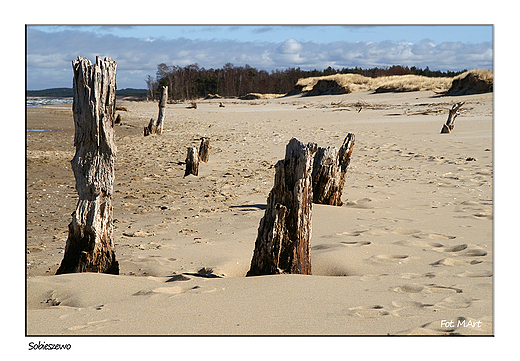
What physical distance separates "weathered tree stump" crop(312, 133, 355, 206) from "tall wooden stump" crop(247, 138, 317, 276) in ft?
8.62

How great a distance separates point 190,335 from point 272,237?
4.78 feet

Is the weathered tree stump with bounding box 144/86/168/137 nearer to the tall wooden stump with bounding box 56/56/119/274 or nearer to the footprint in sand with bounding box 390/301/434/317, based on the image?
the tall wooden stump with bounding box 56/56/119/274

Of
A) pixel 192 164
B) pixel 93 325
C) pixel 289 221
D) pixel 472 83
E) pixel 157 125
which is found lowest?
pixel 93 325

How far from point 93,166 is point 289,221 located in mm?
1874

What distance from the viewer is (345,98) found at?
4303 cm

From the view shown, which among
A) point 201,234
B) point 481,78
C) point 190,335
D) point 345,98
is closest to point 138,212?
point 201,234

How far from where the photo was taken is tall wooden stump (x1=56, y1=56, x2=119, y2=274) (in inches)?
154

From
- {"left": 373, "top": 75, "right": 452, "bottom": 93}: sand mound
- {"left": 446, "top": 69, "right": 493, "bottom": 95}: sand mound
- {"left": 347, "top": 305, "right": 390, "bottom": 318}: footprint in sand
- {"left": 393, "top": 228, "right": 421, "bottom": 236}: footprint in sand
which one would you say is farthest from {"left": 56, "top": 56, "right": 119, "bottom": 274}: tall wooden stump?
{"left": 373, "top": 75, "right": 452, "bottom": 93}: sand mound

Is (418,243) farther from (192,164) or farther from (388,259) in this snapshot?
(192,164)

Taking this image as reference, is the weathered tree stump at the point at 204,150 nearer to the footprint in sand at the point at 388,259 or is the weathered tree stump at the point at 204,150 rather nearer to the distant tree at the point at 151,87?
the footprint in sand at the point at 388,259

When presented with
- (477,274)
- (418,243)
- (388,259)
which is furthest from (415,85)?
(477,274)

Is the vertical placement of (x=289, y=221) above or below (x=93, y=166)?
below

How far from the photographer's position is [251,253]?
16.3ft
